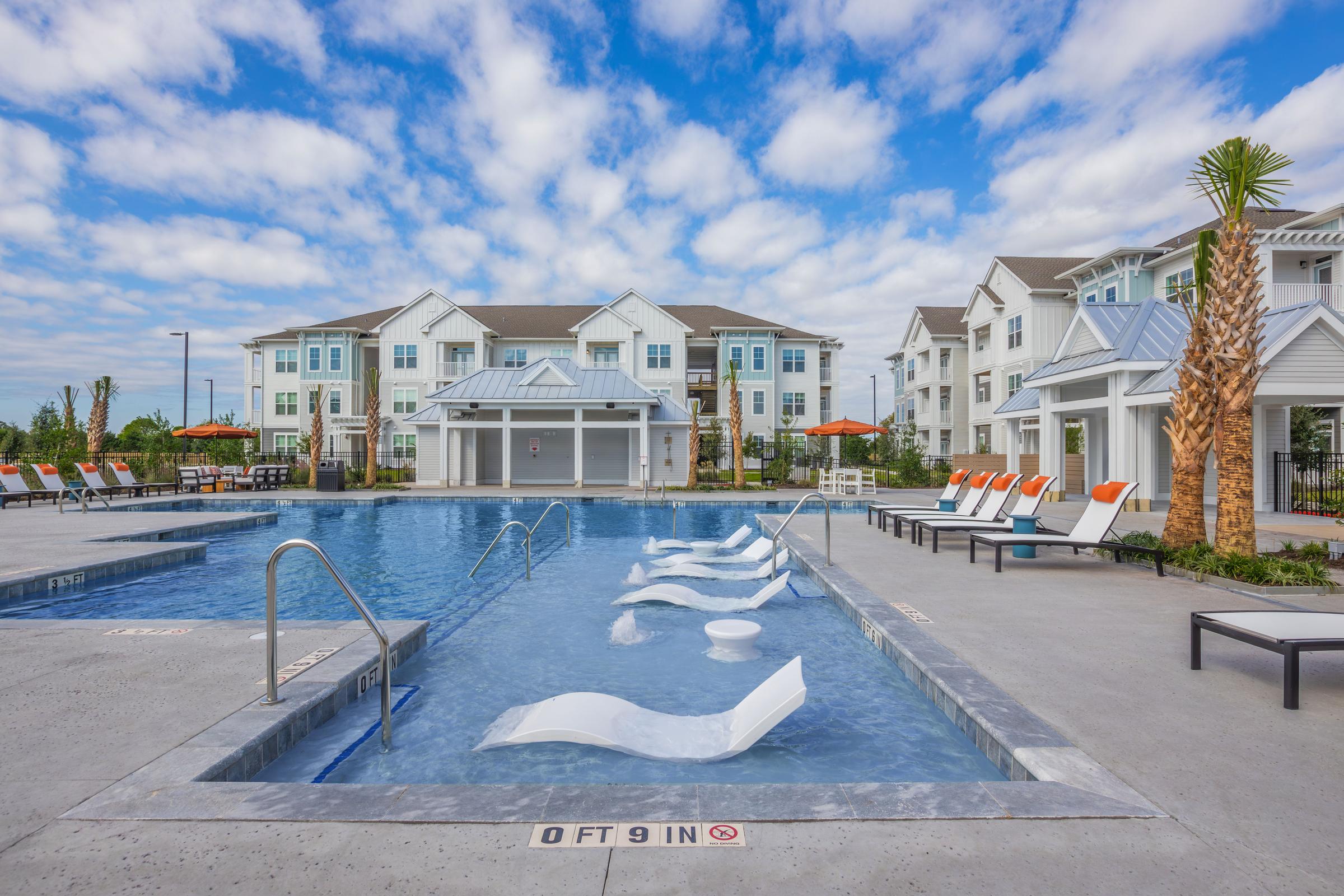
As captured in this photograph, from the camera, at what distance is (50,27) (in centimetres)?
1174

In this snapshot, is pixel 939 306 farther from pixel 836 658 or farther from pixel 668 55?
pixel 836 658

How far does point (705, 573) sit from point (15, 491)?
2004 cm

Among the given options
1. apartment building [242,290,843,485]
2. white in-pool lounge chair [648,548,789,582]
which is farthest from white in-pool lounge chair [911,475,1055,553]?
apartment building [242,290,843,485]

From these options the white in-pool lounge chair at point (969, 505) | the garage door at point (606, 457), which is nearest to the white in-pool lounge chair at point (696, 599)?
the white in-pool lounge chair at point (969, 505)

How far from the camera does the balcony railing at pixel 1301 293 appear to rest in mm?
21609

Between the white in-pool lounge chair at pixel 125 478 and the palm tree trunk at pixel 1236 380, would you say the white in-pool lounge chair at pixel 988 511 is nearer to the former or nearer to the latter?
the palm tree trunk at pixel 1236 380

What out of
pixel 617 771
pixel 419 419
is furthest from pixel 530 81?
pixel 419 419

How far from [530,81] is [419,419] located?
A: 681 inches

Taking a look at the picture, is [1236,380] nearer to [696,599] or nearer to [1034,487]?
[1034,487]

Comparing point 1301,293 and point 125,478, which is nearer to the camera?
point 125,478

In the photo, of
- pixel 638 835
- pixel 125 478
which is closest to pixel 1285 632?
pixel 638 835

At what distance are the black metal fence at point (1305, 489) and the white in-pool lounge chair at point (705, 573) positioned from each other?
1368 cm

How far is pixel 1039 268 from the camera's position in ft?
109

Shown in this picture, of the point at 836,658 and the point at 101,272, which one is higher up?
the point at 101,272
